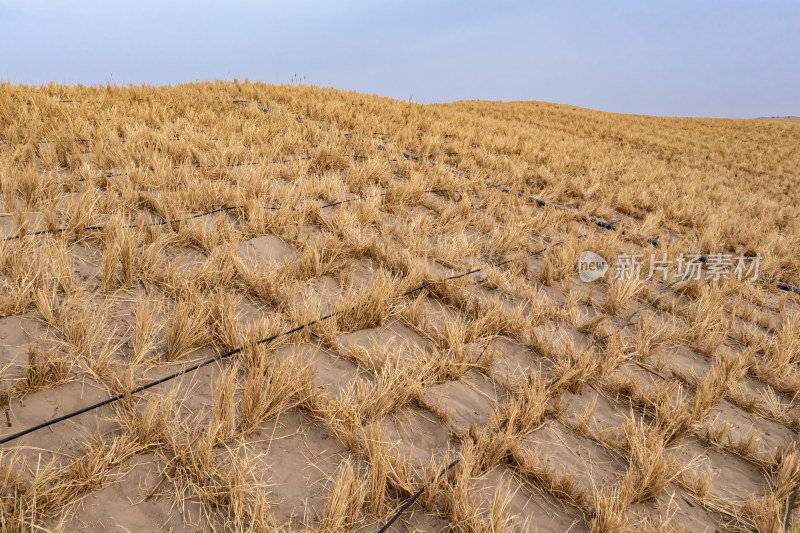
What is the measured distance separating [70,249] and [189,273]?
67 centimetres

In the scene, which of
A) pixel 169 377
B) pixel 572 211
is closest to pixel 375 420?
pixel 169 377

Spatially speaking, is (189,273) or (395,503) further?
(189,273)

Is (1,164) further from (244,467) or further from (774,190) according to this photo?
(774,190)

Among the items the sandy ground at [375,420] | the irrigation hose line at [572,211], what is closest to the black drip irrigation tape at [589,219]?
the irrigation hose line at [572,211]

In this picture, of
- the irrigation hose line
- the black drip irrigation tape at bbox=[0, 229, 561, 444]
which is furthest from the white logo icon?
the black drip irrigation tape at bbox=[0, 229, 561, 444]

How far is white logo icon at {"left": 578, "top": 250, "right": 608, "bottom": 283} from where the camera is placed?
3258mm

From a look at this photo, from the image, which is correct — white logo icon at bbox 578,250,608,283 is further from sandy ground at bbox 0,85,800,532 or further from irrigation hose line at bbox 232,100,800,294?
irrigation hose line at bbox 232,100,800,294

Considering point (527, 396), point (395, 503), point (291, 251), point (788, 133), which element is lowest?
point (395, 503)

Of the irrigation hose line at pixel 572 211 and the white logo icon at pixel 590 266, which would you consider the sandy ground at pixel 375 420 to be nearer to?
the white logo icon at pixel 590 266

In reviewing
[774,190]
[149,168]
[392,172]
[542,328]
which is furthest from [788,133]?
[149,168]

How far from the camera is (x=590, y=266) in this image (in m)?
3.38

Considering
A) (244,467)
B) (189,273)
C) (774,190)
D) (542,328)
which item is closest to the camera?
(244,467)

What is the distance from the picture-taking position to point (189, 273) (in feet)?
7.18

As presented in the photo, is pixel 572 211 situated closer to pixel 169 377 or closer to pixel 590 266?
pixel 590 266
